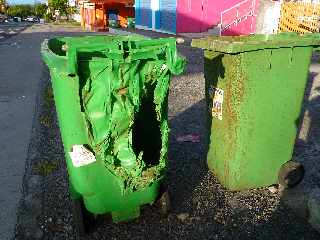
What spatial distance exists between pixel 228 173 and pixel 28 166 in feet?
8.97

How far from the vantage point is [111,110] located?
9.04 ft

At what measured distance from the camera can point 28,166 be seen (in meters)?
4.68

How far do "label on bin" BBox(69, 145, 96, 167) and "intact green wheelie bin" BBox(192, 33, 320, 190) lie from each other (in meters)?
1.52

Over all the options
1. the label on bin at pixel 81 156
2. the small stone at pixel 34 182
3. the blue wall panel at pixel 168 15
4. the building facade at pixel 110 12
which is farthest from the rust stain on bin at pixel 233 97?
the building facade at pixel 110 12

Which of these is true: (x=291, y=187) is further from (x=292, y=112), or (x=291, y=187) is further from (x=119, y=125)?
(x=119, y=125)

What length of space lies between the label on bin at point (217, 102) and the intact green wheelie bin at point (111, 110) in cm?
80

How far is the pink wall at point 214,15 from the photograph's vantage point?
63.7 ft

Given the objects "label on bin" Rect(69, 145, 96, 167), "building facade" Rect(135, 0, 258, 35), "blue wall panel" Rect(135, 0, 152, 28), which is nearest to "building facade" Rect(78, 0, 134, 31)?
"blue wall panel" Rect(135, 0, 152, 28)

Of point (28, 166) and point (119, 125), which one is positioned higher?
point (119, 125)

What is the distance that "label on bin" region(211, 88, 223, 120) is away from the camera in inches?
143

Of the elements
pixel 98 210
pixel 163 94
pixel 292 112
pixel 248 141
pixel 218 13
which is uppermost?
pixel 218 13

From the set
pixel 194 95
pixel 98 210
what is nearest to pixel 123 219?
pixel 98 210

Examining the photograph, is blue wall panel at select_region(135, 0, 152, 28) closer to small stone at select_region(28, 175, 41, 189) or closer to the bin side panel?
small stone at select_region(28, 175, 41, 189)

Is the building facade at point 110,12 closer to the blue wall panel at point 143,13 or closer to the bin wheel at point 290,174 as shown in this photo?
the blue wall panel at point 143,13
